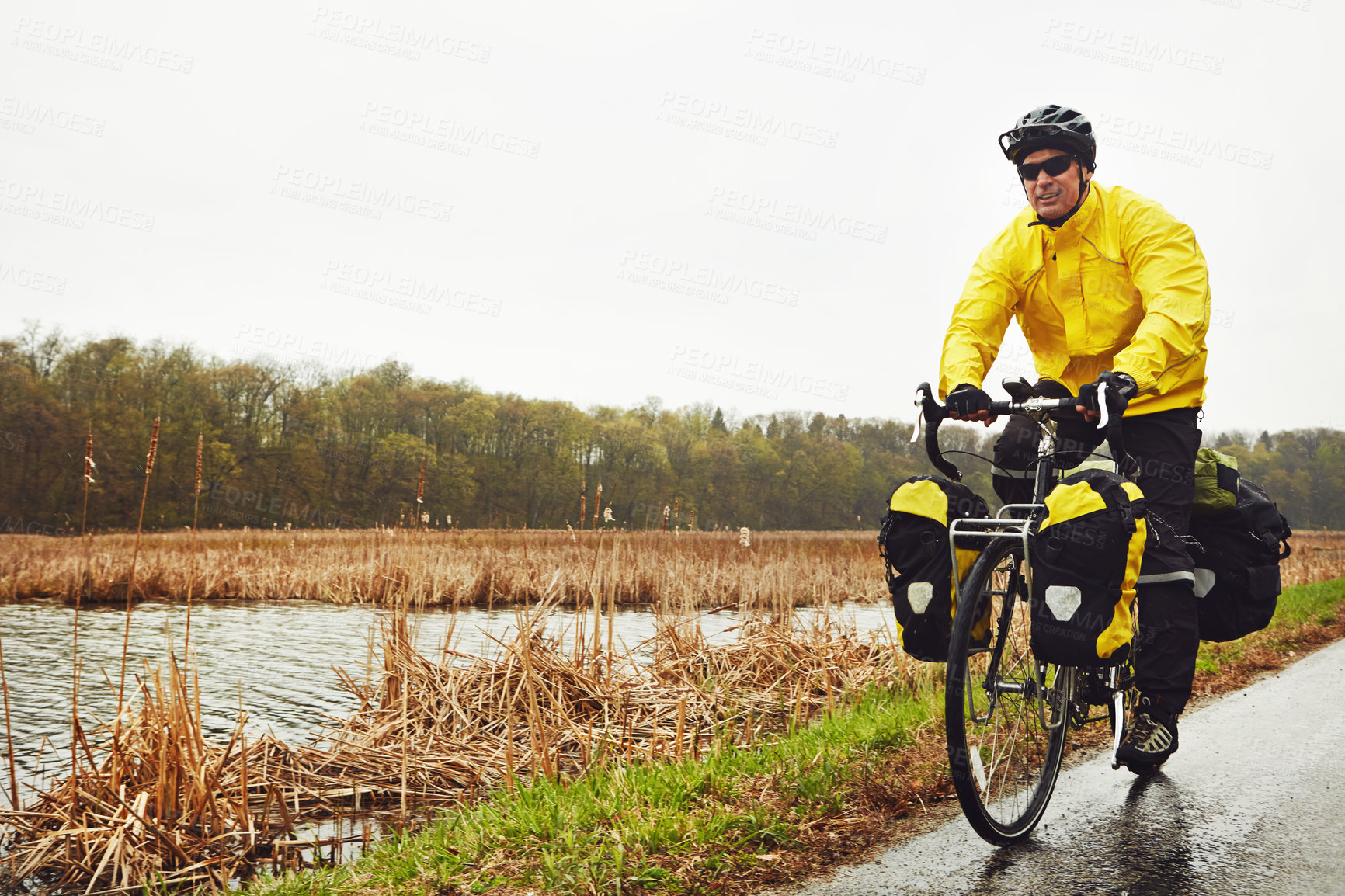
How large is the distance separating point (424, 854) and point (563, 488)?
4672 cm

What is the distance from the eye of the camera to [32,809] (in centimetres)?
416

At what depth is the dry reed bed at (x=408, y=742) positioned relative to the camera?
387cm

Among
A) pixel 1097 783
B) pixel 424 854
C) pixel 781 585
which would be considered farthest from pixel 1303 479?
pixel 424 854

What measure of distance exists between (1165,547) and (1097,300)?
0.97m

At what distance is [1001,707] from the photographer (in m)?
2.95

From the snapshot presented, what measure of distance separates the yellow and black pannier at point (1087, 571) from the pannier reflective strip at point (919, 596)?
309 millimetres

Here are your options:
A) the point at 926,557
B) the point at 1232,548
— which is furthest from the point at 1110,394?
the point at 1232,548

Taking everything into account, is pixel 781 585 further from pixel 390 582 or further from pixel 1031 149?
pixel 1031 149

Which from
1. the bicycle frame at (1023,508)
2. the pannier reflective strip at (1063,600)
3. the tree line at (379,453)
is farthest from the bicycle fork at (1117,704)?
the tree line at (379,453)

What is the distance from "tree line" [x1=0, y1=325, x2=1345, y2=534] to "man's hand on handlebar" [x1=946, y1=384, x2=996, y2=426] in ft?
102

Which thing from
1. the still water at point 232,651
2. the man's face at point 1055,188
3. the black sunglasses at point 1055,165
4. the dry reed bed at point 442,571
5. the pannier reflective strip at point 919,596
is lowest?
the still water at point 232,651

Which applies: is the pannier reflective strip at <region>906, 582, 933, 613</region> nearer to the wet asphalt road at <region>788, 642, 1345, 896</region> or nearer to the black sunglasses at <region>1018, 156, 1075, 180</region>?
the wet asphalt road at <region>788, 642, 1345, 896</region>

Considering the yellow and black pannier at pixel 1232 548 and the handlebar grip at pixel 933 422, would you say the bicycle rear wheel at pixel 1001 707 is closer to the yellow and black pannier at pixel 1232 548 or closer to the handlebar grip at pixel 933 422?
the handlebar grip at pixel 933 422

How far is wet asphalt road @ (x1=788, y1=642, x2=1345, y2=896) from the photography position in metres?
2.40
